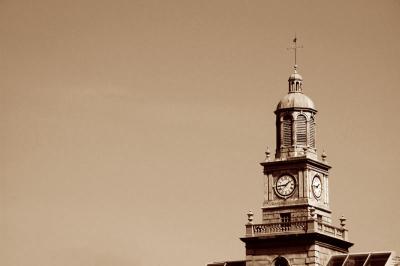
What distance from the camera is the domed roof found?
10344 centimetres

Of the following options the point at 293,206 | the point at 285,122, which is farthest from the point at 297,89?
the point at 293,206

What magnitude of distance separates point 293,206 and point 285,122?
664 cm

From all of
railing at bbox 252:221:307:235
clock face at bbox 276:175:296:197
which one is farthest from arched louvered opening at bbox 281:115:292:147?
railing at bbox 252:221:307:235

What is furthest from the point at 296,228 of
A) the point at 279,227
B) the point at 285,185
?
the point at 285,185

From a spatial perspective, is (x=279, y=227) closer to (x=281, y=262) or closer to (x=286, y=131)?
(x=281, y=262)

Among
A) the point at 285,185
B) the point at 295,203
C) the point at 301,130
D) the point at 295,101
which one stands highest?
the point at 295,101

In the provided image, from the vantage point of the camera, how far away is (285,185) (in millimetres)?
102438

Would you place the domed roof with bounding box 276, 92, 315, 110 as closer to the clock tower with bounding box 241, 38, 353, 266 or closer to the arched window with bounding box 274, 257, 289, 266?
the clock tower with bounding box 241, 38, 353, 266

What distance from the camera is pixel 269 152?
10350 centimetres

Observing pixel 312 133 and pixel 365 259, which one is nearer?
pixel 365 259

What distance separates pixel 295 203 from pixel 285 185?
1.78 meters

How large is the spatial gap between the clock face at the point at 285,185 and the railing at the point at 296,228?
2609 mm

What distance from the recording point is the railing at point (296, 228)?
9956 centimetres

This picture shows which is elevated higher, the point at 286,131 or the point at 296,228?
the point at 286,131
